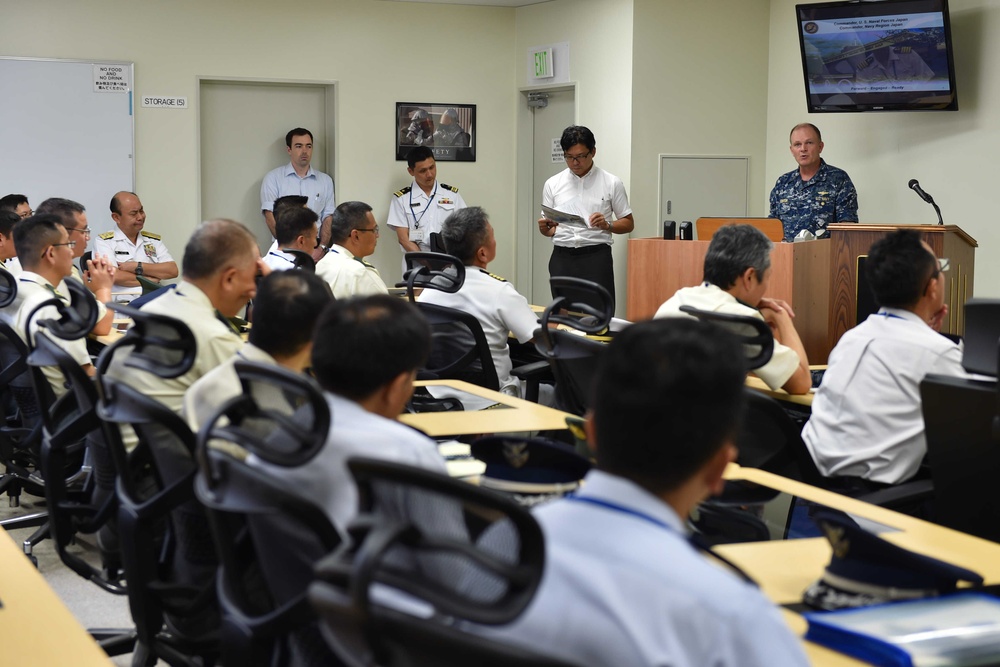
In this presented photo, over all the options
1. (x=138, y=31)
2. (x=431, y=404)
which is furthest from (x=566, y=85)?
(x=431, y=404)

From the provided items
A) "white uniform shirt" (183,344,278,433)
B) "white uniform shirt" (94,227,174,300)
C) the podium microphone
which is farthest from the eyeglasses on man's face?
"white uniform shirt" (183,344,278,433)

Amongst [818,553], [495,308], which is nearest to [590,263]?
[495,308]

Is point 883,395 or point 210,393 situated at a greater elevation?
point 210,393

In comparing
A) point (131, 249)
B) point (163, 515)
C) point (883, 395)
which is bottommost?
point (163, 515)

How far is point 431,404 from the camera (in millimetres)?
3809

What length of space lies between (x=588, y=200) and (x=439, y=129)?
191cm

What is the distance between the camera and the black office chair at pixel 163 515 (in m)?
2.31

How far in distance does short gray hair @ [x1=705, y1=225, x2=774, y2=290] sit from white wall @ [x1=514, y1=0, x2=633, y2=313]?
4735 millimetres

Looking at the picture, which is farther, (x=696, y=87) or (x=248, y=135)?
(x=248, y=135)

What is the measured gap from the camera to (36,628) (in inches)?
65.6

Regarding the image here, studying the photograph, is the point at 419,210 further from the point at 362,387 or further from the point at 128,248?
the point at 362,387

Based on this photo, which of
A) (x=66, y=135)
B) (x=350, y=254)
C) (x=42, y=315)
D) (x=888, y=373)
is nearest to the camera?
(x=888, y=373)

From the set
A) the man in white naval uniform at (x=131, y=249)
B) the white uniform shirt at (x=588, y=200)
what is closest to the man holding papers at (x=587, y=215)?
the white uniform shirt at (x=588, y=200)

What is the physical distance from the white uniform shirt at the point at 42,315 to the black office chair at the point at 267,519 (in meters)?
2.06
